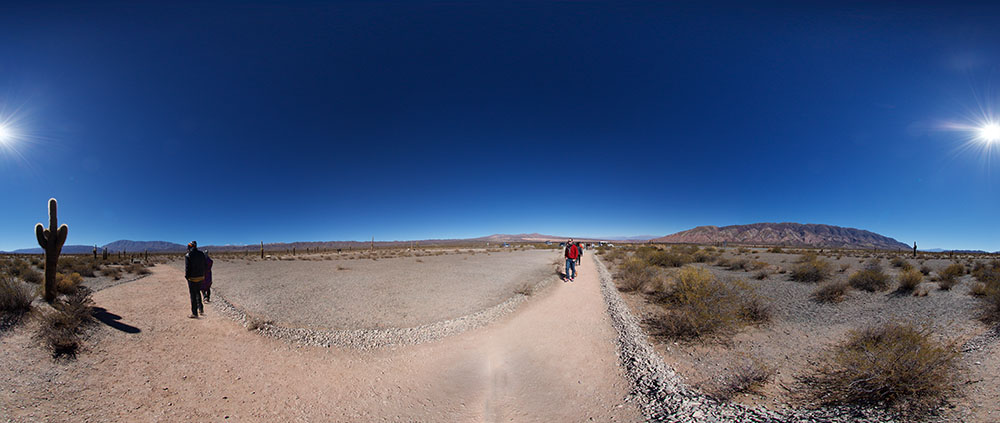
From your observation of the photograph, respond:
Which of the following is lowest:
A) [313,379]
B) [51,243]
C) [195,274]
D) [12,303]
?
[313,379]

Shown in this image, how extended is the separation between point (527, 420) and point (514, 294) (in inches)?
251

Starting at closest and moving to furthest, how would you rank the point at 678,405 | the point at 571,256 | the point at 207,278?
the point at 678,405
the point at 207,278
the point at 571,256

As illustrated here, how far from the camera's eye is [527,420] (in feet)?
11.4

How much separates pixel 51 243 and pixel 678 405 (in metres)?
13.3

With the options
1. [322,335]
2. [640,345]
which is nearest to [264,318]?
[322,335]

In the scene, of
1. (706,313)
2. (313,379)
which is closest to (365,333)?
(313,379)

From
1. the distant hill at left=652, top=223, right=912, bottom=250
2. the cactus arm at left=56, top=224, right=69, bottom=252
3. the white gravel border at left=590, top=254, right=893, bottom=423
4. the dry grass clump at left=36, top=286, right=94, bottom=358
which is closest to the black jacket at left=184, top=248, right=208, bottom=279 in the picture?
the dry grass clump at left=36, top=286, right=94, bottom=358

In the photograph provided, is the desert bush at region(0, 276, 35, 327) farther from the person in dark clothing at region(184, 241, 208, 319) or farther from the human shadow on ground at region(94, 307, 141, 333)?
the person in dark clothing at region(184, 241, 208, 319)

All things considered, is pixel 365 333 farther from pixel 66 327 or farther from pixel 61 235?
pixel 61 235

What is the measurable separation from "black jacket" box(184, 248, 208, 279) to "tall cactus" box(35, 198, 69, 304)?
117 inches

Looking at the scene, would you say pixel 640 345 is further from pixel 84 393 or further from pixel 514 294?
pixel 84 393

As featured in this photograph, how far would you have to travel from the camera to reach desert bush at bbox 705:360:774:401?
3527 millimetres

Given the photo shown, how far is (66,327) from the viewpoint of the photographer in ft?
15.9

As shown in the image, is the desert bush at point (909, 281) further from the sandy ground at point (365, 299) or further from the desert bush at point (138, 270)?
the desert bush at point (138, 270)
